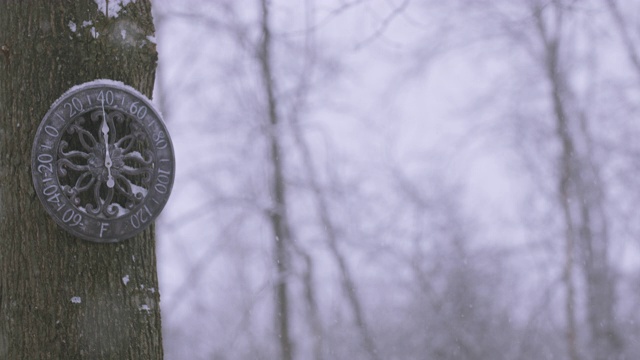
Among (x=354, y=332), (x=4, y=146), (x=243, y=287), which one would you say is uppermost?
(x=4, y=146)

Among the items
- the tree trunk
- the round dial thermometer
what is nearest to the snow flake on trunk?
the round dial thermometer

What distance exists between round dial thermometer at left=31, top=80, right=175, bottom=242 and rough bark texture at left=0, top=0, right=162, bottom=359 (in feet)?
0.17

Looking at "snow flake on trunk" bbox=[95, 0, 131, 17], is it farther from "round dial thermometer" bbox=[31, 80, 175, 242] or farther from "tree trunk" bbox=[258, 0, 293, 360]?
"tree trunk" bbox=[258, 0, 293, 360]

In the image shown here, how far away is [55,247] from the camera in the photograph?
228cm

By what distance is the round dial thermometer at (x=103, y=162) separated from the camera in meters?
2.28

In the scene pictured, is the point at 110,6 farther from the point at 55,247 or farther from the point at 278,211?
the point at 278,211

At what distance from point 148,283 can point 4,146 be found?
607mm

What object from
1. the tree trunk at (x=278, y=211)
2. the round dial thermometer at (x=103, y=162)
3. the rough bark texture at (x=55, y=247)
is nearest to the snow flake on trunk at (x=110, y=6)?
the rough bark texture at (x=55, y=247)

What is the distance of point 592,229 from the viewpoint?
1202 cm

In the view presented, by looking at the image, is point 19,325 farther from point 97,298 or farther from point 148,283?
point 148,283

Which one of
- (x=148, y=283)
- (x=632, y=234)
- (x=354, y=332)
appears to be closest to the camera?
(x=148, y=283)

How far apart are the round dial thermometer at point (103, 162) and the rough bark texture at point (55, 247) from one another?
0.05 meters

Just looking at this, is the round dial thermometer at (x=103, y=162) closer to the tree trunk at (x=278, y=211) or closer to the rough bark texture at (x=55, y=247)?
the rough bark texture at (x=55, y=247)

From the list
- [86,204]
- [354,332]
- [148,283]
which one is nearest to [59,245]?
[86,204]
